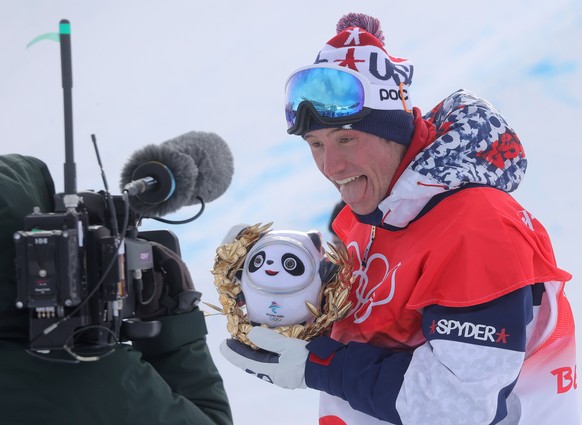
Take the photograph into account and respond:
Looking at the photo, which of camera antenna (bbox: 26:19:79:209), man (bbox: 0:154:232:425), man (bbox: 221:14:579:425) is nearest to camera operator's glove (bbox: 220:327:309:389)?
man (bbox: 221:14:579:425)

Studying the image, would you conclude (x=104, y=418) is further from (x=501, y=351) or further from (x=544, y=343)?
(x=544, y=343)

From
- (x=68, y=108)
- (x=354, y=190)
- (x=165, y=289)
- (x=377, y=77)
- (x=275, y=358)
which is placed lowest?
(x=275, y=358)

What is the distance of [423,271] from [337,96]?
1.79 ft

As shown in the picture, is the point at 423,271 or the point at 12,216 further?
the point at 423,271

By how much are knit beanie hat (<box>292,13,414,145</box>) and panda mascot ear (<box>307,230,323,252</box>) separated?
307 millimetres

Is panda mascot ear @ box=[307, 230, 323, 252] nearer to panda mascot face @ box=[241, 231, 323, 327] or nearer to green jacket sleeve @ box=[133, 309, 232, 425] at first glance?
panda mascot face @ box=[241, 231, 323, 327]

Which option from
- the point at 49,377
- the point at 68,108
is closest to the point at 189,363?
the point at 49,377

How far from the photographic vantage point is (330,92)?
2.04 meters

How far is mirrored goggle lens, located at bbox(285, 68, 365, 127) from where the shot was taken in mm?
2023

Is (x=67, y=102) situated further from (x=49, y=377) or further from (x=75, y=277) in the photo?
(x=49, y=377)

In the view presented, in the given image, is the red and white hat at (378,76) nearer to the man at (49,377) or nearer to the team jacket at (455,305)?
the team jacket at (455,305)

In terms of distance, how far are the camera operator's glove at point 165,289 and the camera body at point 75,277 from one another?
0.14 m

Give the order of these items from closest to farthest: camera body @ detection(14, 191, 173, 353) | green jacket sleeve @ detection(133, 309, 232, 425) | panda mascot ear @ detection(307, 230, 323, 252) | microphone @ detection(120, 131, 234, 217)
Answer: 1. camera body @ detection(14, 191, 173, 353)
2. green jacket sleeve @ detection(133, 309, 232, 425)
3. microphone @ detection(120, 131, 234, 217)
4. panda mascot ear @ detection(307, 230, 323, 252)

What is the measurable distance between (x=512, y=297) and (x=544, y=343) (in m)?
0.29
